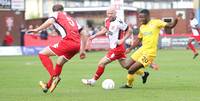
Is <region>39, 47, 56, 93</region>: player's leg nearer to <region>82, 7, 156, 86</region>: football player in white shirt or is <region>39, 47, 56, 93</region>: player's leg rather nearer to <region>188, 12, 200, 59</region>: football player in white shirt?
<region>82, 7, 156, 86</region>: football player in white shirt

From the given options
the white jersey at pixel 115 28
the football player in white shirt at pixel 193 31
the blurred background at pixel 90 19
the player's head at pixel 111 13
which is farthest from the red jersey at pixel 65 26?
the blurred background at pixel 90 19

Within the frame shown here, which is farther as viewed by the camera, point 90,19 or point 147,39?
point 90,19

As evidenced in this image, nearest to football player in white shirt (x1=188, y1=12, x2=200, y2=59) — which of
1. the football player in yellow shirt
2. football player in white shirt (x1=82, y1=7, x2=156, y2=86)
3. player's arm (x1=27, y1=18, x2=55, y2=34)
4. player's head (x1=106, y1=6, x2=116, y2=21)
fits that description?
football player in white shirt (x1=82, y1=7, x2=156, y2=86)

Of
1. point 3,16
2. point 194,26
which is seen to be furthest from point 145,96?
point 3,16

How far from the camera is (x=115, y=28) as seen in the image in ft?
38.1

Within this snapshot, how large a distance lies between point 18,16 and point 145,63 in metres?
35.5

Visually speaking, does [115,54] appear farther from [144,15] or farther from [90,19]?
[90,19]

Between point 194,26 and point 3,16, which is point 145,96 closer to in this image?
point 194,26

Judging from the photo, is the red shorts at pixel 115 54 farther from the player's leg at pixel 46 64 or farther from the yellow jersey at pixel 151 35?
the player's leg at pixel 46 64

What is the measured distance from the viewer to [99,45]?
35.7m

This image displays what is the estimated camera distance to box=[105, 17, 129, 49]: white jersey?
1157 cm

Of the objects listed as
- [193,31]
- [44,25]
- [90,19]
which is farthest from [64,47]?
[90,19]

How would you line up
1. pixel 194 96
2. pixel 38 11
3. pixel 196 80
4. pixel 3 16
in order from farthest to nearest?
pixel 38 11, pixel 3 16, pixel 196 80, pixel 194 96

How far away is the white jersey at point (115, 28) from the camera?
1157cm
